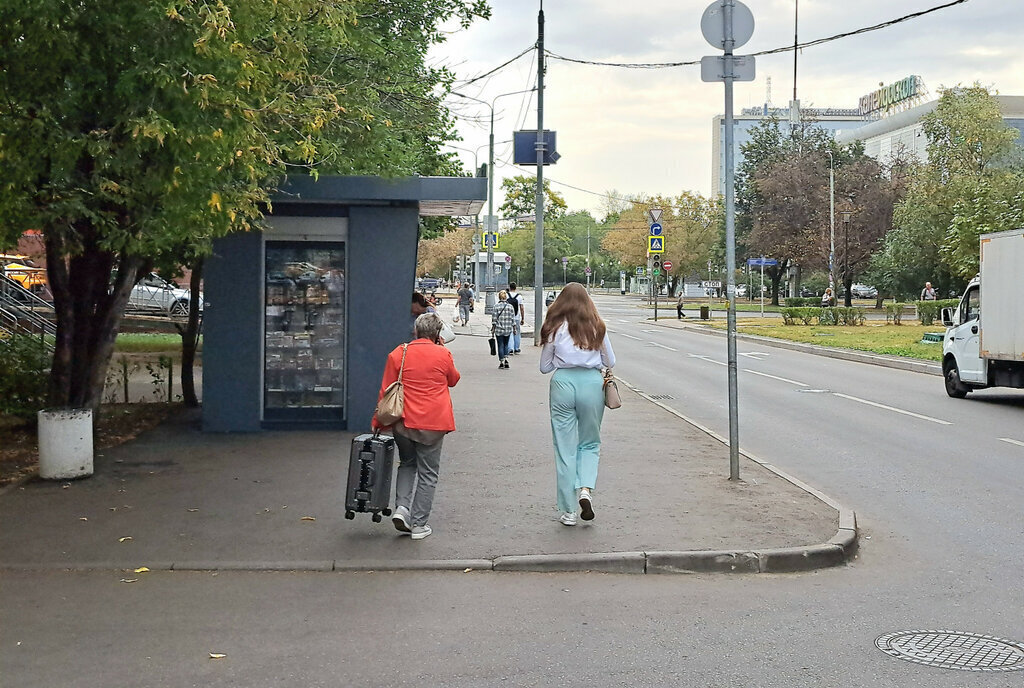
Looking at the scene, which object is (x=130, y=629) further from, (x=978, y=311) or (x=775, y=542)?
(x=978, y=311)

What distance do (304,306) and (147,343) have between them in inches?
680

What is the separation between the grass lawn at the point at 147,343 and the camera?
88.4ft

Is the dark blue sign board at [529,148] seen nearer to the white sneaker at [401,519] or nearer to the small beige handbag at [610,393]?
the small beige handbag at [610,393]

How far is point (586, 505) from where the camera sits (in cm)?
811

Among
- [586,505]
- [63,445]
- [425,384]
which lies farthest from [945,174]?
[425,384]

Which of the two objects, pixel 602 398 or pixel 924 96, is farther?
pixel 924 96

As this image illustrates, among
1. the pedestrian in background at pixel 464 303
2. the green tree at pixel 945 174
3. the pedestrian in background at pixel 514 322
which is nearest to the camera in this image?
the pedestrian in background at pixel 514 322

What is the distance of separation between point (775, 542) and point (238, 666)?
156 inches

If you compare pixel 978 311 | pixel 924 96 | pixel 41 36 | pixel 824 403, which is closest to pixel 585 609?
pixel 41 36

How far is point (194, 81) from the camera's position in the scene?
25.6 feet

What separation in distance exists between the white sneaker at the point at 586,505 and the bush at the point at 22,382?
810 cm

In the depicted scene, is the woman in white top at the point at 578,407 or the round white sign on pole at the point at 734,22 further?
the round white sign on pole at the point at 734,22

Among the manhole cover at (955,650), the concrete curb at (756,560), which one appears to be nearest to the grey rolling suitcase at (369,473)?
the concrete curb at (756,560)

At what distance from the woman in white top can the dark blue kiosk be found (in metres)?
4.81
